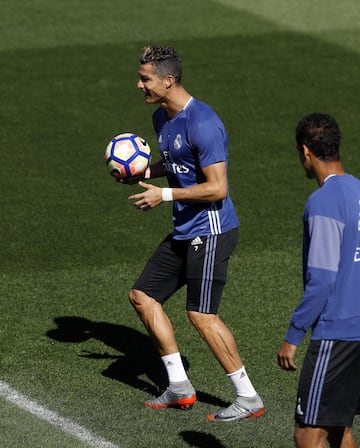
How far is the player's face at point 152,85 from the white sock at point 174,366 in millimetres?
2010

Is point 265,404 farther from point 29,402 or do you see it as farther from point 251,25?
point 251,25

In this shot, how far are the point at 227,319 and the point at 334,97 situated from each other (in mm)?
8152

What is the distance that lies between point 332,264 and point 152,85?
2.88 metres

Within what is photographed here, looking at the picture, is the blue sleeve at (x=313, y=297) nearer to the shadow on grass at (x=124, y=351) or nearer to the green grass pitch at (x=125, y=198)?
the green grass pitch at (x=125, y=198)

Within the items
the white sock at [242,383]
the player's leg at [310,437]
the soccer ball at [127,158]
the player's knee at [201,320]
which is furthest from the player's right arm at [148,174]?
the player's leg at [310,437]

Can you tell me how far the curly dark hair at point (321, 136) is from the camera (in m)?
6.74

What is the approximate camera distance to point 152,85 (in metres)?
8.86

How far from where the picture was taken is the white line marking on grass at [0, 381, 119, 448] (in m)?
8.22

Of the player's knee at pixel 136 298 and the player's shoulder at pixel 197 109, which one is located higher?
the player's shoulder at pixel 197 109

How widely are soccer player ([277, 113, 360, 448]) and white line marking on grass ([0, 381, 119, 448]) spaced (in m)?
1.92

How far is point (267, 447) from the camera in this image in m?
8.16

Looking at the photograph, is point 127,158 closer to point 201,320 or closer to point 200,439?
point 201,320

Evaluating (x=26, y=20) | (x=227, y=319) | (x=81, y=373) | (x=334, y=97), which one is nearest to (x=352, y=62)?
(x=334, y=97)

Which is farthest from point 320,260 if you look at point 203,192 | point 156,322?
point 156,322
